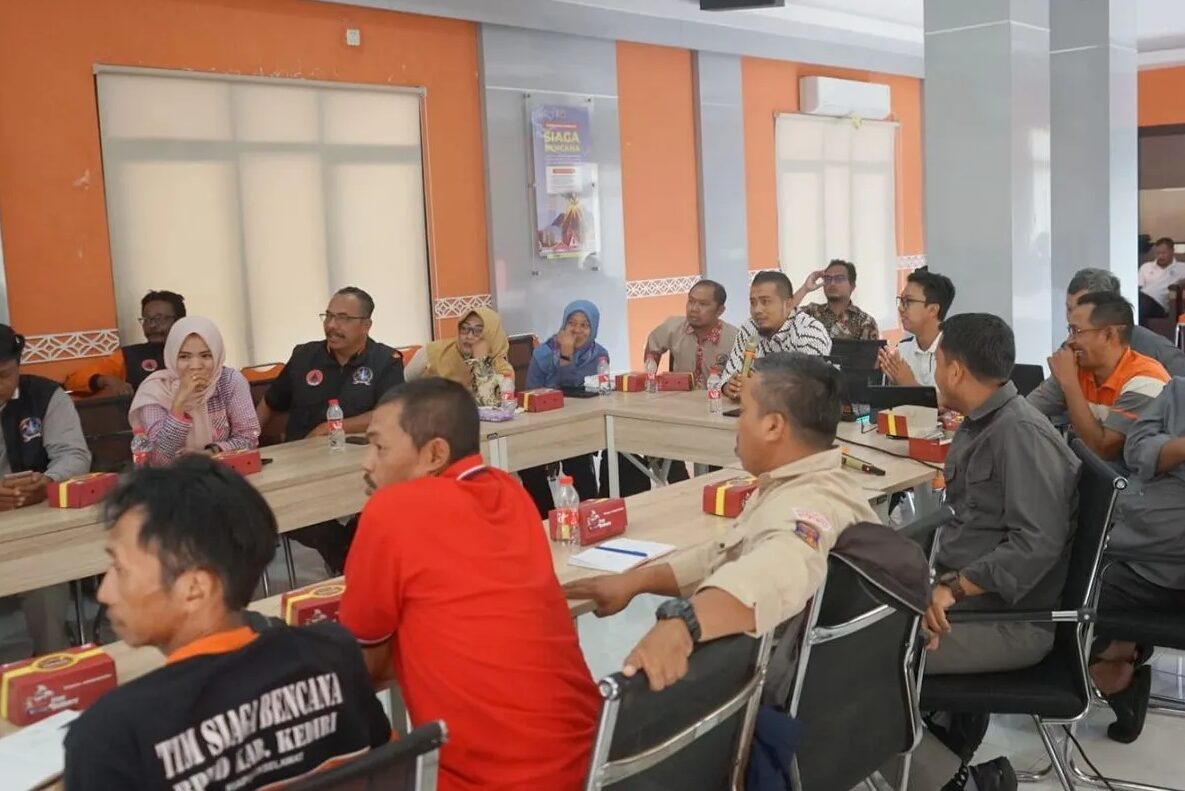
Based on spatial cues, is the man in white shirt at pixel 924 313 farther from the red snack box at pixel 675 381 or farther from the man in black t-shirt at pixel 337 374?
the man in black t-shirt at pixel 337 374

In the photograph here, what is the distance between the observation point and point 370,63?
7059 millimetres

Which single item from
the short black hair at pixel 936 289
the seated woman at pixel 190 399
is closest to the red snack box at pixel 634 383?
the short black hair at pixel 936 289

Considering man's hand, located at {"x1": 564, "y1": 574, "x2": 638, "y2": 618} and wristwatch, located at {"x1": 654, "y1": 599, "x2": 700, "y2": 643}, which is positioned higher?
wristwatch, located at {"x1": 654, "y1": 599, "x2": 700, "y2": 643}

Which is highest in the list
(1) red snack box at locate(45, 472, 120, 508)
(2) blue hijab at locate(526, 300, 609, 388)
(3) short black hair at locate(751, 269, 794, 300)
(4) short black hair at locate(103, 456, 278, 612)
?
(3) short black hair at locate(751, 269, 794, 300)

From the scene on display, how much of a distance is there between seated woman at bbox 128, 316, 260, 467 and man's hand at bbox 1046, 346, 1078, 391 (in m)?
2.81

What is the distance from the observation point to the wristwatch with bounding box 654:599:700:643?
5.22ft

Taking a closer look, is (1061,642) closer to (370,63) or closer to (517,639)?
(517,639)

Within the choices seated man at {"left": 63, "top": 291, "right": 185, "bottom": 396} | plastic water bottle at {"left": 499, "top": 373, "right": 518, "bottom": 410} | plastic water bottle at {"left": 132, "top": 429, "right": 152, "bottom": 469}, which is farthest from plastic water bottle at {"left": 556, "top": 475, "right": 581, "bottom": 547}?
seated man at {"left": 63, "top": 291, "right": 185, "bottom": 396}

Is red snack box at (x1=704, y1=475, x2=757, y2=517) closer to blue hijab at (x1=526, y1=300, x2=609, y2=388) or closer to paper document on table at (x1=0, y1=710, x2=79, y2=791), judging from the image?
paper document on table at (x1=0, y1=710, x2=79, y2=791)

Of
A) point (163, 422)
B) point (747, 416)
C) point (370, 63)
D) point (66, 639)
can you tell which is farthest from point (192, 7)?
point (747, 416)

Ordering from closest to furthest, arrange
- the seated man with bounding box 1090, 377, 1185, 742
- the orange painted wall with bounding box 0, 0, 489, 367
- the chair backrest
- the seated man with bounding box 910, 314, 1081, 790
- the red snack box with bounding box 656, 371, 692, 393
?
the chair backrest → the seated man with bounding box 910, 314, 1081, 790 → the seated man with bounding box 1090, 377, 1185, 742 → the red snack box with bounding box 656, 371, 692, 393 → the orange painted wall with bounding box 0, 0, 489, 367

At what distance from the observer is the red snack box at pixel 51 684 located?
192 centimetres

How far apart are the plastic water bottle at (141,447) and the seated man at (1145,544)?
2.93 meters

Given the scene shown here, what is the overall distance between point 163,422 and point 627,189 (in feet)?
18.1
